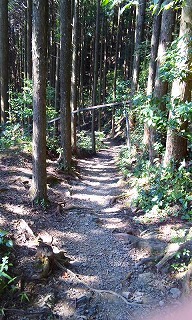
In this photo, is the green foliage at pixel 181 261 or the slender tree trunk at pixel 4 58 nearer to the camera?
the green foliage at pixel 181 261

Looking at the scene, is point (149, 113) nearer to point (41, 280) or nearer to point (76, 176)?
point (41, 280)

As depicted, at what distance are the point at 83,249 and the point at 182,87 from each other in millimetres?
4063

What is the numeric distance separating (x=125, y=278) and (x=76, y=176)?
6.04 meters

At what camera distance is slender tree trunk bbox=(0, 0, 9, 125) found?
1152 centimetres

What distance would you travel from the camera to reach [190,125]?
Result: 6.88 m

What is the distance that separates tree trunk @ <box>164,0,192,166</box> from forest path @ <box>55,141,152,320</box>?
197cm

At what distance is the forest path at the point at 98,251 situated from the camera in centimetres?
379

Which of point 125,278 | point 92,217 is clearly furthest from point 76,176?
point 125,278

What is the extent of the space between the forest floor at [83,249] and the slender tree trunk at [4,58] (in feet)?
11.8

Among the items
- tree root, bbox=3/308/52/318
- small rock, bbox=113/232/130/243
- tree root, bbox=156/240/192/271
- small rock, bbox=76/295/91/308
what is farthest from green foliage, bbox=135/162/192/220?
tree root, bbox=3/308/52/318

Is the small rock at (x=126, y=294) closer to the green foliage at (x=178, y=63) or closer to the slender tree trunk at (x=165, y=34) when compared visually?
the green foliage at (x=178, y=63)

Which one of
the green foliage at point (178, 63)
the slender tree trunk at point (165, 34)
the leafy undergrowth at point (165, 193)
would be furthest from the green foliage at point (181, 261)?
the slender tree trunk at point (165, 34)

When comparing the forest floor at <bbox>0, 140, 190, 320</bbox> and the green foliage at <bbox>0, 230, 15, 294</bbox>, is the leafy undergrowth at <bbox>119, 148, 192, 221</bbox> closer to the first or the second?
the forest floor at <bbox>0, 140, 190, 320</bbox>

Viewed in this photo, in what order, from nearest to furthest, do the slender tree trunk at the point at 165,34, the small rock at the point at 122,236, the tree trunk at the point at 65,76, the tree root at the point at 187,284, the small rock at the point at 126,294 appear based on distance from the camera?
the tree root at the point at 187,284 < the small rock at the point at 126,294 < the small rock at the point at 122,236 < the slender tree trunk at the point at 165,34 < the tree trunk at the point at 65,76
